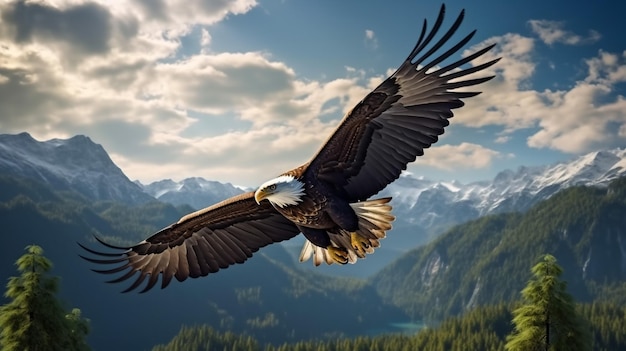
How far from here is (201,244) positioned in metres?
7.74

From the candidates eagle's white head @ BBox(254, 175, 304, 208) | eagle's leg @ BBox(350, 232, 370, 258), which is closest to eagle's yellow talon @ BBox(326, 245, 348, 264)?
eagle's leg @ BBox(350, 232, 370, 258)

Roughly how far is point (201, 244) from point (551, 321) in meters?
15.7

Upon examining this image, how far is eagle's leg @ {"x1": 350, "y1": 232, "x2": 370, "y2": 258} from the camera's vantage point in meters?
5.47

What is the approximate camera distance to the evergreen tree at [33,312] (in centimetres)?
1853

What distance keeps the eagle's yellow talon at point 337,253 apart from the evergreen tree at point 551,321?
15276 millimetres

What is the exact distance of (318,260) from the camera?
5.84m

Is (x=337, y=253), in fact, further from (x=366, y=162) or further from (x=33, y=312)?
(x=33, y=312)

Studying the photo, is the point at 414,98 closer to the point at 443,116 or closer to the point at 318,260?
the point at 443,116

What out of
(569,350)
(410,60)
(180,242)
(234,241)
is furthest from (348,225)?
(569,350)

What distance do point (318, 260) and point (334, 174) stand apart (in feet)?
3.57

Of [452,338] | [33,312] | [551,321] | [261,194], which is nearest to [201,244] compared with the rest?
[261,194]

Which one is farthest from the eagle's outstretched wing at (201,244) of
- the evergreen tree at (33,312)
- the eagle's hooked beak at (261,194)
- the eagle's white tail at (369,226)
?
the evergreen tree at (33,312)

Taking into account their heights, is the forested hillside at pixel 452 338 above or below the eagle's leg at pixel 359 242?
below

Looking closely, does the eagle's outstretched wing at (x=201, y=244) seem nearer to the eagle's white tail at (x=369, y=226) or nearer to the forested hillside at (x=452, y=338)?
the eagle's white tail at (x=369, y=226)
